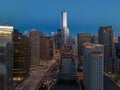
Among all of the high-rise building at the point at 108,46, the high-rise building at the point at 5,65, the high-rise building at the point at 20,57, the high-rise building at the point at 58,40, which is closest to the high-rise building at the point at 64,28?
the high-rise building at the point at 58,40

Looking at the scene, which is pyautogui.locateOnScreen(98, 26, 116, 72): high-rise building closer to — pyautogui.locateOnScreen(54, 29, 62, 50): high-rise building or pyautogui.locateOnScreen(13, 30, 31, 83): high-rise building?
pyautogui.locateOnScreen(13, 30, 31, 83): high-rise building

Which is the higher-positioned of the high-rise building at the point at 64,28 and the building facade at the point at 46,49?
the high-rise building at the point at 64,28

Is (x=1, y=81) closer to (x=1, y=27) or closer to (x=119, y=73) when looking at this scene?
(x=1, y=27)

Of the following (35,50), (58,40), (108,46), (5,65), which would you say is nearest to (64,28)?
(58,40)

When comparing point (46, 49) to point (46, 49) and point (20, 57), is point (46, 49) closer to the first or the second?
point (46, 49)

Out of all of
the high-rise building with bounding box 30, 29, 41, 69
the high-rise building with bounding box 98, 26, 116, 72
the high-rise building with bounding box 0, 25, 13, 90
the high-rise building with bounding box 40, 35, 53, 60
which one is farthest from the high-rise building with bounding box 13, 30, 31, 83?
the high-rise building with bounding box 40, 35, 53, 60

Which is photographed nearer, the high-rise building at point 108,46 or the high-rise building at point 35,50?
the high-rise building at point 108,46

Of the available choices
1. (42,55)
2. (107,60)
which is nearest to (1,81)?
(107,60)

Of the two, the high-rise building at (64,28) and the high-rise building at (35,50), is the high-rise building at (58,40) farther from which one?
the high-rise building at (35,50)
